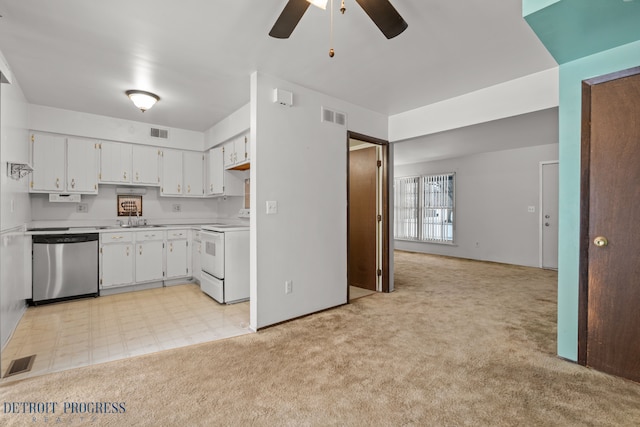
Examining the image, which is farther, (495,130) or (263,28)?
(495,130)

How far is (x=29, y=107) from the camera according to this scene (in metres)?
3.97

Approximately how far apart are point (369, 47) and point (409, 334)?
258 centimetres

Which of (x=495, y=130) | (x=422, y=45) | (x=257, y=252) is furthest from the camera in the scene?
(x=495, y=130)

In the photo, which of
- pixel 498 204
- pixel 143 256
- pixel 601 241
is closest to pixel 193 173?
pixel 143 256

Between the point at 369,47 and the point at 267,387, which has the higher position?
the point at 369,47

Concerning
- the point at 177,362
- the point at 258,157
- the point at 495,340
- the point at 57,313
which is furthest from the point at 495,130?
the point at 57,313

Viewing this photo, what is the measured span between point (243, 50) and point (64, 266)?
3.58 metres

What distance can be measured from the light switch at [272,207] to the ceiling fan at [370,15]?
1.57 meters

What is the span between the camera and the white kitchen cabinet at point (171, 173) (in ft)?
16.6

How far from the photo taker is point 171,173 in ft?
16.8

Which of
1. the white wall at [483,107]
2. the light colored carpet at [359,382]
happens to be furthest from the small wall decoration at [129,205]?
the white wall at [483,107]

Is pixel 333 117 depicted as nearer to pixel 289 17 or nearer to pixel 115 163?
pixel 289 17

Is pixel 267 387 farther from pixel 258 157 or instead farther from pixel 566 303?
pixel 566 303

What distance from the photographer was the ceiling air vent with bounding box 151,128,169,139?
489 centimetres
